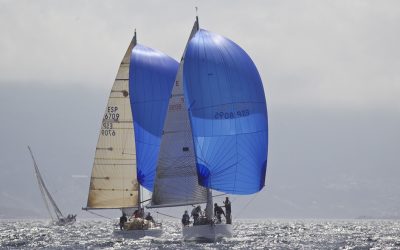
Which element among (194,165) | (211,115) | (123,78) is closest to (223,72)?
(211,115)

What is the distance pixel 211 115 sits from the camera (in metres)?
49.4

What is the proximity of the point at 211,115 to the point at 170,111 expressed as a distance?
2996 millimetres

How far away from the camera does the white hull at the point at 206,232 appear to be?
50531 mm

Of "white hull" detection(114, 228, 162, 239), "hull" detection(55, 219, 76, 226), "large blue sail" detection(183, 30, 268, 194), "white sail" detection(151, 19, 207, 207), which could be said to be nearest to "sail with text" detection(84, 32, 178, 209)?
"white hull" detection(114, 228, 162, 239)

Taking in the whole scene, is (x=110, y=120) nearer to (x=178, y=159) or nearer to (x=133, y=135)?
(x=133, y=135)

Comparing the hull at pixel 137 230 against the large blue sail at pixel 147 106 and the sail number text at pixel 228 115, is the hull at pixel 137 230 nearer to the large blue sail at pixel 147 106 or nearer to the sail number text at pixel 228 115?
the large blue sail at pixel 147 106

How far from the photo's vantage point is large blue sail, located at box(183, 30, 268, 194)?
4941 centimetres

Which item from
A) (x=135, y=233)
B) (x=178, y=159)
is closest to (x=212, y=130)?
(x=178, y=159)

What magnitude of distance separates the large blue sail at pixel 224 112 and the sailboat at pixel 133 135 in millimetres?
9903

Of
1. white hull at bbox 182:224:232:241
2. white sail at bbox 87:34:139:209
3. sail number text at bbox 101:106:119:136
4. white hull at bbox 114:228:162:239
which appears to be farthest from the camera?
sail number text at bbox 101:106:119:136

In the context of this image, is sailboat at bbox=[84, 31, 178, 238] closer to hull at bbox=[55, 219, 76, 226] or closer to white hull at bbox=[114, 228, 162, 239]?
white hull at bbox=[114, 228, 162, 239]

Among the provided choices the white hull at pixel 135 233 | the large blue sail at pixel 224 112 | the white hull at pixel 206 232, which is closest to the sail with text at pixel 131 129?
the white hull at pixel 135 233

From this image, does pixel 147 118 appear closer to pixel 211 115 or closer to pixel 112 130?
pixel 112 130

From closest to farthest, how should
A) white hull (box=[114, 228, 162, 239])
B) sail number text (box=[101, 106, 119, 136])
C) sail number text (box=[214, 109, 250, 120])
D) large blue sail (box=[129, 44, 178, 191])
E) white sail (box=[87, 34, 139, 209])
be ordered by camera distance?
sail number text (box=[214, 109, 250, 120])
white hull (box=[114, 228, 162, 239])
large blue sail (box=[129, 44, 178, 191])
white sail (box=[87, 34, 139, 209])
sail number text (box=[101, 106, 119, 136])
